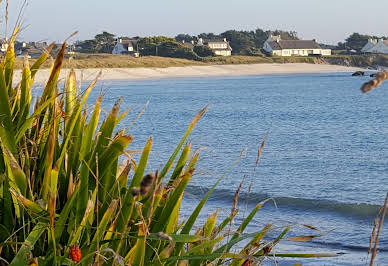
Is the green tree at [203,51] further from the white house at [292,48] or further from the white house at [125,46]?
the white house at [292,48]

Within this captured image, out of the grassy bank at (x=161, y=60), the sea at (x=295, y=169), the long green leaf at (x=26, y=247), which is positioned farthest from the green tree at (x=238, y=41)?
the long green leaf at (x=26, y=247)

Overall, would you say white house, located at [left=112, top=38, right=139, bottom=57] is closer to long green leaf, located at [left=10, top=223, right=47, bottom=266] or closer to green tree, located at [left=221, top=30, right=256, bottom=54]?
green tree, located at [left=221, top=30, right=256, bottom=54]

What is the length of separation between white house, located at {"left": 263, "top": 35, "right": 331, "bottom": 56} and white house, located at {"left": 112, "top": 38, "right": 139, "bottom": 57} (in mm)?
31219

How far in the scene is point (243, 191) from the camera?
15523mm

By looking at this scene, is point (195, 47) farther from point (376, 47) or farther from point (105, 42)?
point (376, 47)

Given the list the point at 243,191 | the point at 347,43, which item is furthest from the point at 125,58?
the point at 243,191

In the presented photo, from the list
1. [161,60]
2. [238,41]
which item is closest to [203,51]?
[161,60]

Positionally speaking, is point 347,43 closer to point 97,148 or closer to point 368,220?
point 368,220

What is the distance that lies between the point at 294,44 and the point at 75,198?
15175 centimetres

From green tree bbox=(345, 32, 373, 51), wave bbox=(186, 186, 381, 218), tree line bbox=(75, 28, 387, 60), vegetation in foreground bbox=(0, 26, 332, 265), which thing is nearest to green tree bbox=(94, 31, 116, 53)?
tree line bbox=(75, 28, 387, 60)

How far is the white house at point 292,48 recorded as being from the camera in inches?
5782

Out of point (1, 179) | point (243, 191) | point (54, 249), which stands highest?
point (1, 179)

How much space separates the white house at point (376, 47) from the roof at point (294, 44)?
10.9 m

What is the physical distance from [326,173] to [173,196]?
15760 millimetres
